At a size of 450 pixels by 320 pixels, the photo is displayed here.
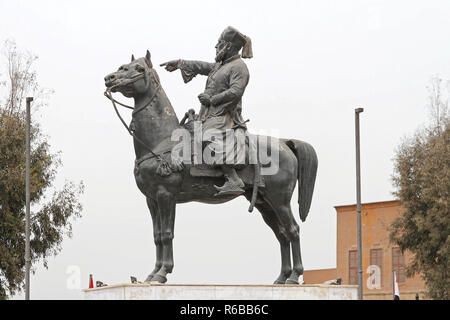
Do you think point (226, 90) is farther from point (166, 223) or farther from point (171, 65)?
point (166, 223)

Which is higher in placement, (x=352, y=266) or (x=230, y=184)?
(x=230, y=184)

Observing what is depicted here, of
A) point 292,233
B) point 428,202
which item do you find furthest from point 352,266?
point 292,233

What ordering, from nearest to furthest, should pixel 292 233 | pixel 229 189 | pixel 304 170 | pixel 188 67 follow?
pixel 229 189, pixel 292 233, pixel 304 170, pixel 188 67

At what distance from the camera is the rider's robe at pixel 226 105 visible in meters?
15.3

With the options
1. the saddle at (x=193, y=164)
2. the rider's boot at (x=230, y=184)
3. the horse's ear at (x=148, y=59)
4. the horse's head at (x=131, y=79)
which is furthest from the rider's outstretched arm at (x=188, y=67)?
the rider's boot at (x=230, y=184)

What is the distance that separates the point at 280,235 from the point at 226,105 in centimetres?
238

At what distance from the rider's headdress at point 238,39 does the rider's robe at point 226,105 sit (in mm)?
181

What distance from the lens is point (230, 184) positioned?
1519 cm

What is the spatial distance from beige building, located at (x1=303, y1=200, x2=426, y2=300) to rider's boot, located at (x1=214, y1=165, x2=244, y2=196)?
3776cm

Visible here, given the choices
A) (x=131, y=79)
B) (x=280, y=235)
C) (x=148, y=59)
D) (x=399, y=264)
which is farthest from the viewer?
(x=399, y=264)

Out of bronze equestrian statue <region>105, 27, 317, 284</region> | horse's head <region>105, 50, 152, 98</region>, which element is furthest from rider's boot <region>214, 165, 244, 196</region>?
horse's head <region>105, 50, 152, 98</region>

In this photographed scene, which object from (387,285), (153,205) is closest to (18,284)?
(153,205)

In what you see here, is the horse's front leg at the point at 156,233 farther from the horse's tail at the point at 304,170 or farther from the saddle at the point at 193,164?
the horse's tail at the point at 304,170

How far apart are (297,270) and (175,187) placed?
248 cm
